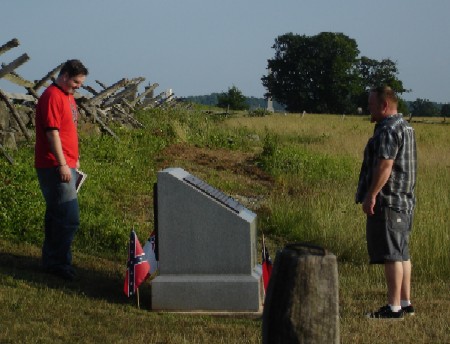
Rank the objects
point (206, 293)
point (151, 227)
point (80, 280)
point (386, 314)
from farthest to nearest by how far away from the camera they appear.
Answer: point (151, 227) → point (80, 280) → point (206, 293) → point (386, 314)

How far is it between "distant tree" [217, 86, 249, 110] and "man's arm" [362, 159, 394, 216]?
83477 millimetres

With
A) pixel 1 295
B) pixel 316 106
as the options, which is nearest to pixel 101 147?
pixel 1 295

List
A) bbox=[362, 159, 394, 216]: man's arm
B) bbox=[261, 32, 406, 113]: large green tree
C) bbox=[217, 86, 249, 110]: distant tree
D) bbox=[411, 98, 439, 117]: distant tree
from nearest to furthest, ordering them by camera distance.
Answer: bbox=[362, 159, 394, 216]: man's arm, bbox=[217, 86, 249, 110]: distant tree, bbox=[261, 32, 406, 113]: large green tree, bbox=[411, 98, 439, 117]: distant tree

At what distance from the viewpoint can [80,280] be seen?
8094 mm

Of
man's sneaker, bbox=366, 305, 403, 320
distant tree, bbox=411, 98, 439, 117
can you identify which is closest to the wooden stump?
man's sneaker, bbox=366, 305, 403, 320

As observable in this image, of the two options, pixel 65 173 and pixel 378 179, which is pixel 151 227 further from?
pixel 378 179

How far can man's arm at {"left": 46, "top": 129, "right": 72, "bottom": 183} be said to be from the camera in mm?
7648

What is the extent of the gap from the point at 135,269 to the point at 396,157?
Answer: 237cm

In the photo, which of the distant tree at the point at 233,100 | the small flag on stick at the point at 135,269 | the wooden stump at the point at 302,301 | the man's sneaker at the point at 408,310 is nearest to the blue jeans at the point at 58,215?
the small flag on stick at the point at 135,269

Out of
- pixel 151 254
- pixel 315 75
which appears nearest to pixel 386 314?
pixel 151 254

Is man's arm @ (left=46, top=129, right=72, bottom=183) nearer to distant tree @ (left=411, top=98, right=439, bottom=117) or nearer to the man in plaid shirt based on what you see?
the man in plaid shirt

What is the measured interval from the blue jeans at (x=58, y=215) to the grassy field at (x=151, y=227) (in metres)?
0.20

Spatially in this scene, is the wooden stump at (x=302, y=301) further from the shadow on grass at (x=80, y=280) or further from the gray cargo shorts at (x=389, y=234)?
the shadow on grass at (x=80, y=280)

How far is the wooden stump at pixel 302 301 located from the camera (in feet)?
13.4
